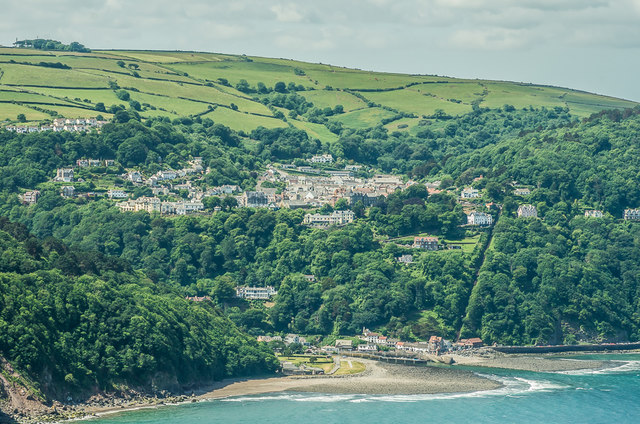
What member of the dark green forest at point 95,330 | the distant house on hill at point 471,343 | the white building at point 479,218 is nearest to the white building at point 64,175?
the dark green forest at point 95,330

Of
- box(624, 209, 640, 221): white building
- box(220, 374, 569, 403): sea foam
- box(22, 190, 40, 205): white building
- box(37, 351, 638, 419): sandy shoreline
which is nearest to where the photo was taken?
box(37, 351, 638, 419): sandy shoreline

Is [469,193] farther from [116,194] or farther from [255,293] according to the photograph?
[116,194]

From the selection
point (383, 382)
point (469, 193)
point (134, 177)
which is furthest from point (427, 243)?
point (134, 177)

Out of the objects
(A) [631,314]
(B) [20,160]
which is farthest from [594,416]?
(B) [20,160]

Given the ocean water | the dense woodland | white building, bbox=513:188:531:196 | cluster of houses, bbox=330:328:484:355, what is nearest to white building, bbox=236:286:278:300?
the dense woodland

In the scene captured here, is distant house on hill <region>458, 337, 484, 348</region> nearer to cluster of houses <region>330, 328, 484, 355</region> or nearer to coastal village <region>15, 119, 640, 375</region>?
cluster of houses <region>330, 328, 484, 355</region>

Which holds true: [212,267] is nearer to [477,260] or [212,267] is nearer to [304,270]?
[304,270]
